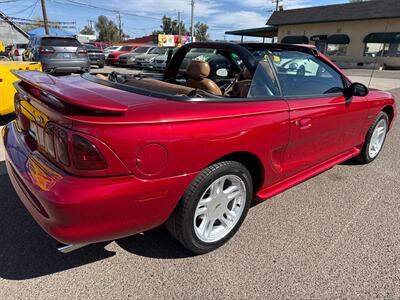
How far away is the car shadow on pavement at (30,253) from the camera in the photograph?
220cm

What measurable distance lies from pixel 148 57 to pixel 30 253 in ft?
59.0

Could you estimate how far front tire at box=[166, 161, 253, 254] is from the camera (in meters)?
2.15

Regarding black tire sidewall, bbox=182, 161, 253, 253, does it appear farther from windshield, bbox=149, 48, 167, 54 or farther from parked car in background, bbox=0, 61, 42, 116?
windshield, bbox=149, 48, 167, 54

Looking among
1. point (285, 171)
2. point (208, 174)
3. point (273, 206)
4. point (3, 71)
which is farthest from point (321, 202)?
point (3, 71)

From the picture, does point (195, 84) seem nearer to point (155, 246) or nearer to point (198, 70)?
point (198, 70)

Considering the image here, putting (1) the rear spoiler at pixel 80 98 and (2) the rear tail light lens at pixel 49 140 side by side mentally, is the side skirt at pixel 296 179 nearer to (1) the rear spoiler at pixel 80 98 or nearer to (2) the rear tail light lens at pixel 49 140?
(1) the rear spoiler at pixel 80 98

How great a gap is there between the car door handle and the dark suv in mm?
9989

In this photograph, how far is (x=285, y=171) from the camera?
2.86 meters

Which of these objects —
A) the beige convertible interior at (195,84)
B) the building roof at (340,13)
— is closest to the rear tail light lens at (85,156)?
the beige convertible interior at (195,84)

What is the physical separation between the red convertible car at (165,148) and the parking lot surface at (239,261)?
9.8 inches

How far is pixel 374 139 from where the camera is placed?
14.3 feet

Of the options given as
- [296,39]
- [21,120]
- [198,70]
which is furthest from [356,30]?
[21,120]

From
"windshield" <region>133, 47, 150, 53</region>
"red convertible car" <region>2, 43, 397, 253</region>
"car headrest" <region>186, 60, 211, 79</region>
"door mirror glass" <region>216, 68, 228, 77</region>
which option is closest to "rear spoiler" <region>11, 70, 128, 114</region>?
"red convertible car" <region>2, 43, 397, 253</region>

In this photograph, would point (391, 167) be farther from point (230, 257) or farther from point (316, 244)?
point (230, 257)
